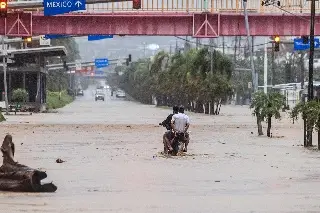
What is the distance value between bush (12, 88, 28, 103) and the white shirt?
193ft

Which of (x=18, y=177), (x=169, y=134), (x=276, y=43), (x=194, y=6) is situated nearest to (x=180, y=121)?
(x=169, y=134)

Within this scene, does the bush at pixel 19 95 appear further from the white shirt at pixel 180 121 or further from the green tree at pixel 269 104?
the white shirt at pixel 180 121

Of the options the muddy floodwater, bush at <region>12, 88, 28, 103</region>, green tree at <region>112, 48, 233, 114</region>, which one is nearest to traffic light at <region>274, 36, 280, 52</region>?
the muddy floodwater

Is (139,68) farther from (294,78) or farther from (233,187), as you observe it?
(233,187)

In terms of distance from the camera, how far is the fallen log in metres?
18.3

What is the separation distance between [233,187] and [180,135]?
1056cm

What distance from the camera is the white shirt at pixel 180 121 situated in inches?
1188

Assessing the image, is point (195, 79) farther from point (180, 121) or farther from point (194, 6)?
point (180, 121)

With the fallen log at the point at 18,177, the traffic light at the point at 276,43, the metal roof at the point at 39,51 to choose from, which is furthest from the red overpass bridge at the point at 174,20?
the fallen log at the point at 18,177

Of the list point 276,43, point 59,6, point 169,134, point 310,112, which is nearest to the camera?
point 169,134

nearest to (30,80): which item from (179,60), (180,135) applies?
(179,60)

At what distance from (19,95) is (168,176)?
66.7 meters

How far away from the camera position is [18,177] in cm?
1852

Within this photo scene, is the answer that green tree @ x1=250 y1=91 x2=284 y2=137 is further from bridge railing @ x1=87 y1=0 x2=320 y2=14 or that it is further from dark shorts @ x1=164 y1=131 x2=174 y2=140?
dark shorts @ x1=164 y1=131 x2=174 y2=140
